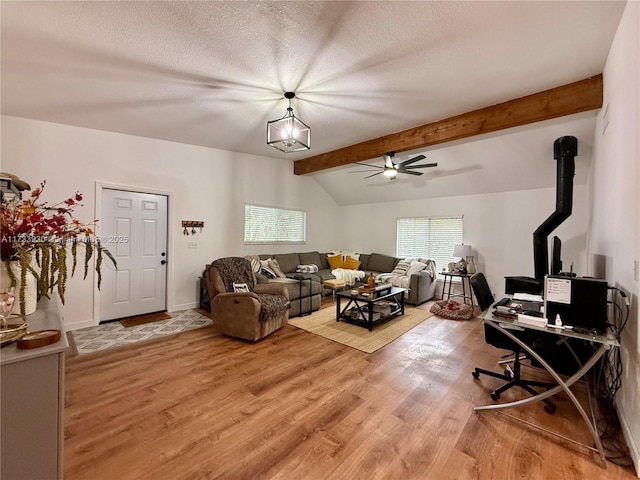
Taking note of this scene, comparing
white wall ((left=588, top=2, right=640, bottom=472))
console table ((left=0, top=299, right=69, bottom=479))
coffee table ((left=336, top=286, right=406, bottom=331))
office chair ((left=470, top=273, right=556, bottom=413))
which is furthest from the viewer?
coffee table ((left=336, top=286, right=406, bottom=331))

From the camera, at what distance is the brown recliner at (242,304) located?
3.34 meters

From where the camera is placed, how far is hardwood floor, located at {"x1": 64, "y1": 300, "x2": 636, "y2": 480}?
5.30 feet

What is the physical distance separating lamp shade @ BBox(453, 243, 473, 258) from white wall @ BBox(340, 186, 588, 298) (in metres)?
0.33

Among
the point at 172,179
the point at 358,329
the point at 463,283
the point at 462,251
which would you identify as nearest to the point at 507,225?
the point at 462,251

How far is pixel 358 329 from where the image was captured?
152 inches

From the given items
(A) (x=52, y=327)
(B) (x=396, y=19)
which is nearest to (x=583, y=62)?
(B) (x=396, y=19)

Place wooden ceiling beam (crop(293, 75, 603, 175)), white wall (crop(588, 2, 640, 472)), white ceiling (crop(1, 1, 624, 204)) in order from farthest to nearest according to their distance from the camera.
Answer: wooden ceiling beam (crop(293, 75, 603, 175)), white ceiling (crop(1, 1, 624, 204)), white wall (crop(588, 2, 640, 472))

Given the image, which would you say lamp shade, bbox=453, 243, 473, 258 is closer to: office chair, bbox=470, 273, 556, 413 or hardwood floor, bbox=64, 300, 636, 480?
hardwood floor, bbox=64, 300, 636, 480

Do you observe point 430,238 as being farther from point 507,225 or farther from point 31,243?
point 31,243

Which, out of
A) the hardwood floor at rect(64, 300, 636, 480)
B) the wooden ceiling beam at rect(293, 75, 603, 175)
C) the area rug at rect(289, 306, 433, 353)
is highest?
the wooden ceiling beam at rect(293, 75, 603, 175)

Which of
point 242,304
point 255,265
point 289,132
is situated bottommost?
point 242,304

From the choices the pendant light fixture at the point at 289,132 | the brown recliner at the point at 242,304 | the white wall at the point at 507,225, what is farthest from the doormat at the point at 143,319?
the white wall at the point at 507,225

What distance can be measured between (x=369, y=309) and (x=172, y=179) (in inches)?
146

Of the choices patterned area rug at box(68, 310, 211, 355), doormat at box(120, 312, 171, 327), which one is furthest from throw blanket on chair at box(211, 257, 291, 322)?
doormat at box(120, 312, 171, 327)
